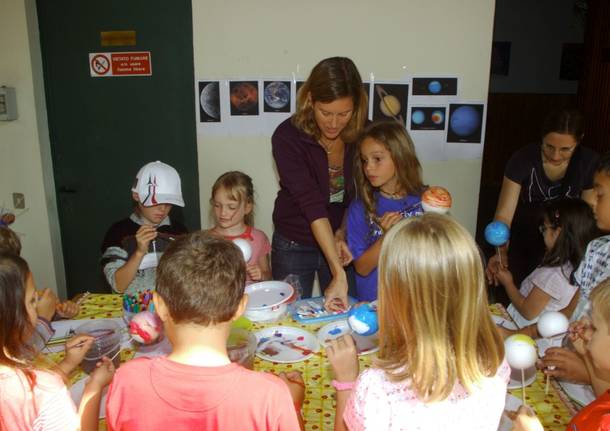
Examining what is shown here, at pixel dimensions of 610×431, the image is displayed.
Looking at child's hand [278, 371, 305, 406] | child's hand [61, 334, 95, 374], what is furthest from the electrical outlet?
child's hand [278, 371, 305, 406]

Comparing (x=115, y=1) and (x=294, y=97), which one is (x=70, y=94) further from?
(x=294, y=97)

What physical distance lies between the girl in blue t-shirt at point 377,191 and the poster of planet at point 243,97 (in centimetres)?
128

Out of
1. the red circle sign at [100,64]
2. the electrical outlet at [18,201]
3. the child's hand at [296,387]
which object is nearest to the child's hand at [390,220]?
the child's hand at [296,387]

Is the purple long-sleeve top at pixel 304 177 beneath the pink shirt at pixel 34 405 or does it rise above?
above

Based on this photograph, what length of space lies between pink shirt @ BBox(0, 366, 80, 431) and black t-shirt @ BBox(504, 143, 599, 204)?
2.80 meters

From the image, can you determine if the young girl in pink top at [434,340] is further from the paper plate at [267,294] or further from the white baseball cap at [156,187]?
the white baseball cap at [156,187]

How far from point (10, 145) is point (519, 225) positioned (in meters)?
3.67

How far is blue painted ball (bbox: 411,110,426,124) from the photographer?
3719 mm

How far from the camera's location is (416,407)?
4.24ft

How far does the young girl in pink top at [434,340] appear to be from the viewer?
4.18ft

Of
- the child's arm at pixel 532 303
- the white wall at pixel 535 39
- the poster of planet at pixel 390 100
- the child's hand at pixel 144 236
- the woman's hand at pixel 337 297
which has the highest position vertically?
the white wall at pixel 535 39

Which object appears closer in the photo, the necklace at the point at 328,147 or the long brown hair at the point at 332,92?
the long brown hair at the point at 332,92

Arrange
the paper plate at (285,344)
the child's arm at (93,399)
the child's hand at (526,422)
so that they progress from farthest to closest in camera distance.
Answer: the paper plate at (285,344), the child's arm at (93,399), the child's hand at (526,422)

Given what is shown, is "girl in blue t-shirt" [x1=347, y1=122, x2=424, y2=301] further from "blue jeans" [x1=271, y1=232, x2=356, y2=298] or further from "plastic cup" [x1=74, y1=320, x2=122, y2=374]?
"plastic cup" [x1=74, y1=320, x2=122, y2=374]
